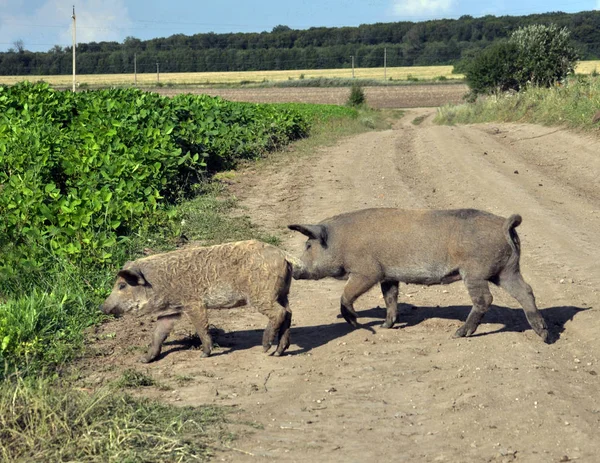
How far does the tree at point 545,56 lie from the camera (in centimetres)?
4416

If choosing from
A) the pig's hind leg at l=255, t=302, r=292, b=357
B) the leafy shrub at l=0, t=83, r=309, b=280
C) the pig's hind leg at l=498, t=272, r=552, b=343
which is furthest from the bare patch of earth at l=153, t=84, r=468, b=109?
the pig's hind leg at l=255, t=302, r=292, b=357

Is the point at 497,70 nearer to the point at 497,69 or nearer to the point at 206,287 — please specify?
the point at 497,69

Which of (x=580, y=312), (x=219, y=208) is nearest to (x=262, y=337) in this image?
(x=580, y=312)

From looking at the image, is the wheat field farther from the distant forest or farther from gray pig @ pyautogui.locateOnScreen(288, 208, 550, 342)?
gray pig @ pyautogui.locateOnScreen(288, 208, 550, 342)

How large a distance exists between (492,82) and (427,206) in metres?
34.9

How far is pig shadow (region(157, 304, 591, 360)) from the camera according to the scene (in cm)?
833

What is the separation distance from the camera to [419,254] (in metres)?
8.33

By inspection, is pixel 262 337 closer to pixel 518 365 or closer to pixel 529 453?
pixel 518 365

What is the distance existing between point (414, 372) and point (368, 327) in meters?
1.55

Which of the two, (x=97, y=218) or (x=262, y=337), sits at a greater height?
(x=97, y=218)

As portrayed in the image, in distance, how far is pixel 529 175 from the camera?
19.4 metres

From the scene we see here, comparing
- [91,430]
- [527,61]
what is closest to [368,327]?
[91,430]

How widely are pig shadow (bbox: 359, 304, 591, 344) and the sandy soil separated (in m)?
0.02

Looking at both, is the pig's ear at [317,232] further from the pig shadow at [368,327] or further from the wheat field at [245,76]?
the wheat field at [245,76]
